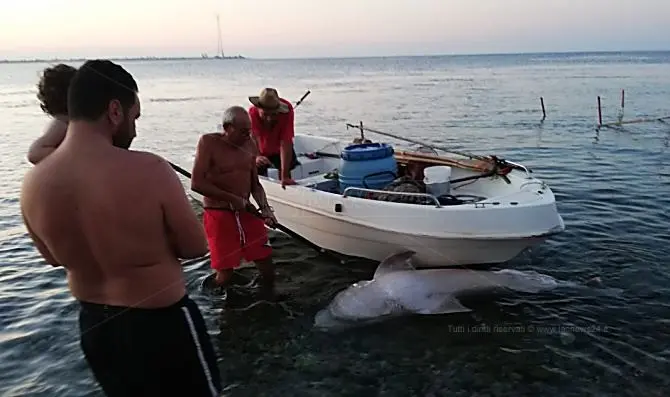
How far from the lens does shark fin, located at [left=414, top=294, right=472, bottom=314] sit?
19.9ft

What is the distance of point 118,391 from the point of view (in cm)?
271

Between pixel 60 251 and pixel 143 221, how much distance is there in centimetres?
40

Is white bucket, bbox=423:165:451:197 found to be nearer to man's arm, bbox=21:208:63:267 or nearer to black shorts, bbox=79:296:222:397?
black shorts, bbox=79:296:222:397

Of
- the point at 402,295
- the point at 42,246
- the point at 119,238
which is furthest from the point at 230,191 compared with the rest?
the point at 119,238

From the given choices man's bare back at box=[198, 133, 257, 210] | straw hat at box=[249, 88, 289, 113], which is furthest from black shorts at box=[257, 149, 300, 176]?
man's bare back at box=[198, 133, 257, 210]

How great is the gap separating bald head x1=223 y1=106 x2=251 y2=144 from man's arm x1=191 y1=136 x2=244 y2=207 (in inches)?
10.8

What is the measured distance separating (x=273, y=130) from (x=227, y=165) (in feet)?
7.02

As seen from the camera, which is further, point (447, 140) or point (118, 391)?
point (447, 140)

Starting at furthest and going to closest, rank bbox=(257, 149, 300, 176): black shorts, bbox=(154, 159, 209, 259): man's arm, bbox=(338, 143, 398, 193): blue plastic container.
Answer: bbox=(257, 149, 300, 176): black shorts → bbox=(338, 143, 398, 193): blue plastic container → bbox=(154, 159, 209, 259): man's arm

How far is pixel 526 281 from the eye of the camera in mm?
6637

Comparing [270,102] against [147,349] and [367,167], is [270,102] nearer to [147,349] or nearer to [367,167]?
[367,167]

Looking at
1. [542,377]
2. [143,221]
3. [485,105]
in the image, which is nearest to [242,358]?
[542,377]

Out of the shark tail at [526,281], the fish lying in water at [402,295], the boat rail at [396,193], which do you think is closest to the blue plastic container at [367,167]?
the boat rail at [396,193]

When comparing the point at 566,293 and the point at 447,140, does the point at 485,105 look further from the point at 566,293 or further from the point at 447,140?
the point at 566,293
